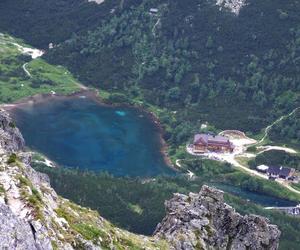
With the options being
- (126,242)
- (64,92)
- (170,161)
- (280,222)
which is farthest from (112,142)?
(126,242)

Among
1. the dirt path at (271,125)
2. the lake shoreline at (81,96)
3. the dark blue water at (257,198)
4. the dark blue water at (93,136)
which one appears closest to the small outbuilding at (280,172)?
the dark blue water at (257,198)

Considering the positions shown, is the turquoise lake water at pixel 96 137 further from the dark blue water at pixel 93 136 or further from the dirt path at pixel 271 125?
the dirt path at pixel 271 125

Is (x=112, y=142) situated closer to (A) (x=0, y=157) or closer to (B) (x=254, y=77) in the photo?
(B) (x=254, y=77)

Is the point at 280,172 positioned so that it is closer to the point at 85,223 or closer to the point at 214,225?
the point at 214,225

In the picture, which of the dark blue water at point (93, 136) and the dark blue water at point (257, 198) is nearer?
the dark blue water at point (257, 198)

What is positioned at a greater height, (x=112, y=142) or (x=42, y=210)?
(x=42, y=210)

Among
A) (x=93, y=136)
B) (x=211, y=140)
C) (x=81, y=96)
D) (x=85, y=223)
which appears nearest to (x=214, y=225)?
(x=85, y=223)

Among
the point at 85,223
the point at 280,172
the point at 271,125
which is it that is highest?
the point at 85,223
